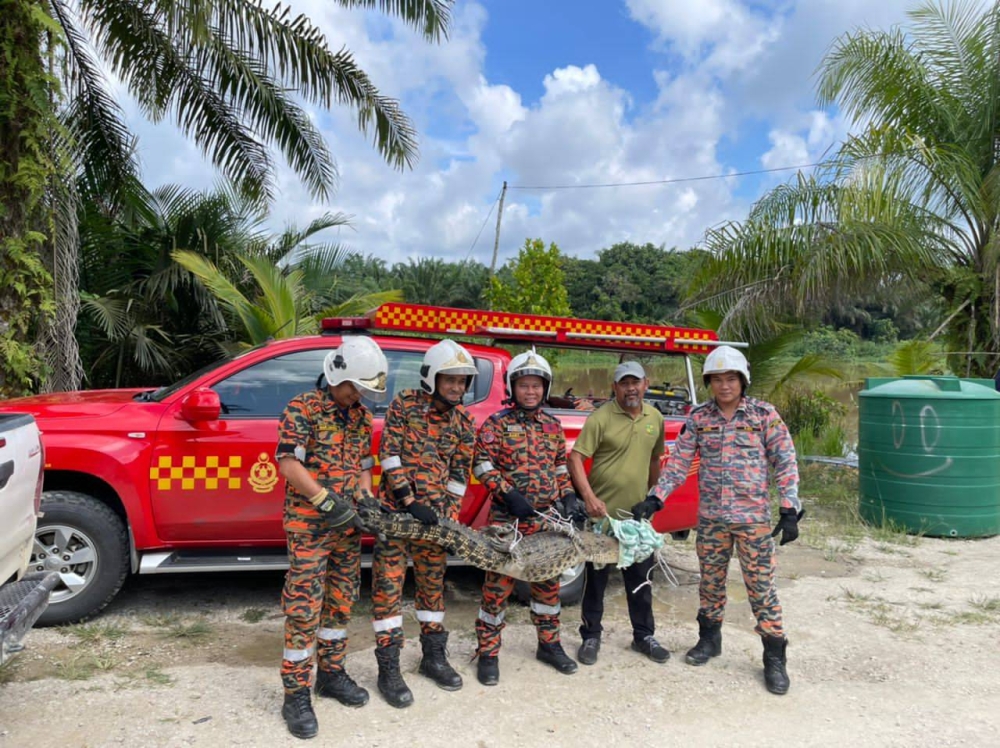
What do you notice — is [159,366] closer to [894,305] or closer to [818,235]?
[818,235]

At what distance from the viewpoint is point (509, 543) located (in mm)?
3762

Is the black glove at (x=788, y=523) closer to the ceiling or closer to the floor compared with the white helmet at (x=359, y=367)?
closer to the floor

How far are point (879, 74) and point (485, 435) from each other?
331 inches

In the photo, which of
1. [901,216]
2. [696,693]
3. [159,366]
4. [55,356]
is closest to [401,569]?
[696,693]

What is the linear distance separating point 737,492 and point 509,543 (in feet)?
3.90

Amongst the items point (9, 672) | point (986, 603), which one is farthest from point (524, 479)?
point (986, 603)

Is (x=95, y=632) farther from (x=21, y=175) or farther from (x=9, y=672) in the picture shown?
(x=21, y=175)

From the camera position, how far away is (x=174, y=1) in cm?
687

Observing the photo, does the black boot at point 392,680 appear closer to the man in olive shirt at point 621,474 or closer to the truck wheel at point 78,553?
the man in olive shirt at point 621,474

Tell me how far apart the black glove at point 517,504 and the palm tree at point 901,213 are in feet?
19.5

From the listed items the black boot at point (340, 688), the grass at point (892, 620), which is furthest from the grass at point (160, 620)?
the grass at point (892, 620)

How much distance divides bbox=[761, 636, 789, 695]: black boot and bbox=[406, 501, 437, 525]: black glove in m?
1.82

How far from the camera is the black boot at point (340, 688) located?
11.4ft

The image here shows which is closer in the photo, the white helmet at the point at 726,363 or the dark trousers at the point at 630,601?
the white helmet at the point at 726,363
